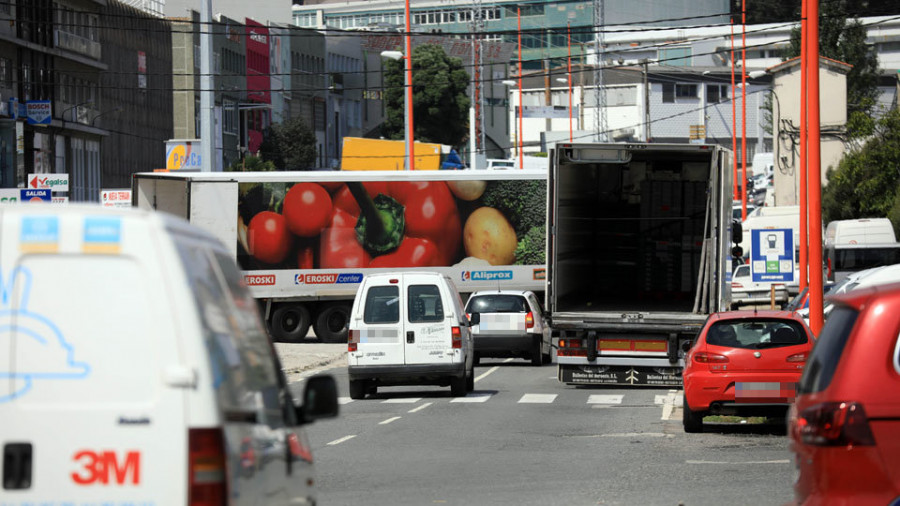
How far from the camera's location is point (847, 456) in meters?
6.18

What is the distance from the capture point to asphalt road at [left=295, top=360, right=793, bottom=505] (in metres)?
11.8

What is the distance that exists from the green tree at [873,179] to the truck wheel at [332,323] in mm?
23038

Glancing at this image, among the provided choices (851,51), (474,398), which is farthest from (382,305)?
(851,51)

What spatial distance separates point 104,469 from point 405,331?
1715 cm

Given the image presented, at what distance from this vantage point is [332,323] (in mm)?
38094

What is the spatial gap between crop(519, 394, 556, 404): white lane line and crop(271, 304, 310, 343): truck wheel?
15.6 meters

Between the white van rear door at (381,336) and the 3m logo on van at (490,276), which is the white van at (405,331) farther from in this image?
the 3m logo on van at (490,276)

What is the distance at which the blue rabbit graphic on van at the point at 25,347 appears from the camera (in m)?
4.88

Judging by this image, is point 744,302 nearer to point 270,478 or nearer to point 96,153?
point 96,153

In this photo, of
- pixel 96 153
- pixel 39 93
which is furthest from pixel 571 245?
pixel 96 153

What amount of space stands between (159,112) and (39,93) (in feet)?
53.4

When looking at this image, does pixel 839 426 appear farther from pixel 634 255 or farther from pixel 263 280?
pixel 263 280

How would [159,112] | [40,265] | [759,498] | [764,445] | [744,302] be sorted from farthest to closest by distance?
[159,112] < [744,302] < [764,445] < [759,498] < [40,265]

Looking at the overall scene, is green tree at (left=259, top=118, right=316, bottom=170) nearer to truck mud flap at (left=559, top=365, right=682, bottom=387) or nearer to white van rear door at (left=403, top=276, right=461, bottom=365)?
truck mud flap at (left=559, top=365, right=682, bottom=387)
